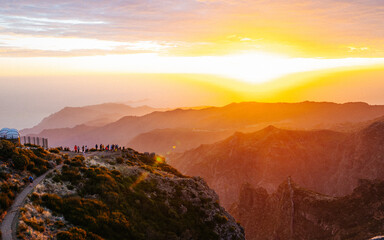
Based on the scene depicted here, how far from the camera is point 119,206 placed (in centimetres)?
3997

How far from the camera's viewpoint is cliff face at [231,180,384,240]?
69.9 meters

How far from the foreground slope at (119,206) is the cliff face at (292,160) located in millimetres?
92135

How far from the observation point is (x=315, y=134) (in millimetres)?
168625

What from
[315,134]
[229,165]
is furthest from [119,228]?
[315,134]

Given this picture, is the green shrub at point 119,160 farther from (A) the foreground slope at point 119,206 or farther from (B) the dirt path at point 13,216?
(B) the dirt path at point 13,216

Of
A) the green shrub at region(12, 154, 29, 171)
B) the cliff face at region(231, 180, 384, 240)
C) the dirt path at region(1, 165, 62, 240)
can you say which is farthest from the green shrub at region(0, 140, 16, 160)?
the cliff face at region(231, 180, 384, 240)

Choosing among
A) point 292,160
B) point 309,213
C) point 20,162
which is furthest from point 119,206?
point 292,160

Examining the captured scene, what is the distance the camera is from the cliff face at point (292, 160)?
140 m

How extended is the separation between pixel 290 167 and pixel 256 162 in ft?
55.7

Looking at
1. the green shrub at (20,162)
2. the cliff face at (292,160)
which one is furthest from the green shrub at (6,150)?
the cliff face at (292,160)

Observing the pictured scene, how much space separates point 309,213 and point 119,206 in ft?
200

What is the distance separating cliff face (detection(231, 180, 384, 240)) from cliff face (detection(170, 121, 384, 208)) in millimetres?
33770

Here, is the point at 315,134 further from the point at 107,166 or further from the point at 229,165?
the point at 107,166

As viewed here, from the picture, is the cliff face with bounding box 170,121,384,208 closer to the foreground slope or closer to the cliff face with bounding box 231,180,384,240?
the cliff face with bounding box 231,180,384,240
